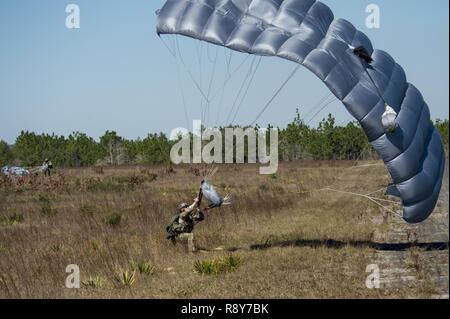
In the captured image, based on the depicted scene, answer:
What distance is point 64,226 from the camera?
57.4 ft

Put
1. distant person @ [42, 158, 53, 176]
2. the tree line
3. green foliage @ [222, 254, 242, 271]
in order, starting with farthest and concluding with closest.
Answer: the tree line
distant person @ [42, 158, 53, 176]
green foliage @ [222, 254, 242, 271]

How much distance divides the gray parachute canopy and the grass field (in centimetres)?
211

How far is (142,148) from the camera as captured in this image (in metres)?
85.3

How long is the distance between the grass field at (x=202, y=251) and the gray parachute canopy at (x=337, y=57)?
2.11 m

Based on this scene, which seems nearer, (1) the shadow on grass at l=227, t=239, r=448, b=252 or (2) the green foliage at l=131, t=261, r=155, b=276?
(2) the green foliage at l=131, t=261, r=155, b=276

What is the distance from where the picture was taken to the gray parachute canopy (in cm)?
1063

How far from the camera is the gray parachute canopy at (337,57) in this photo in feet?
34.9

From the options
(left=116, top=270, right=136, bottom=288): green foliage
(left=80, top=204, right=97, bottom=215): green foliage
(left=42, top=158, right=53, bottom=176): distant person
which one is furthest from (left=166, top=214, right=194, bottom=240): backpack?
(left=42, top=158, right=53, bottom=176): distant person

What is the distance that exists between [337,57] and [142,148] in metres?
76.0

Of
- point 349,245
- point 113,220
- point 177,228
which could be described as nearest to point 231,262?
point 177,228

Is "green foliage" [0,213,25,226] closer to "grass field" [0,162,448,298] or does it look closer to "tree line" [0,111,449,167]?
"grass field" [0,162,448,298]

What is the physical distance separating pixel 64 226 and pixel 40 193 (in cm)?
1160
